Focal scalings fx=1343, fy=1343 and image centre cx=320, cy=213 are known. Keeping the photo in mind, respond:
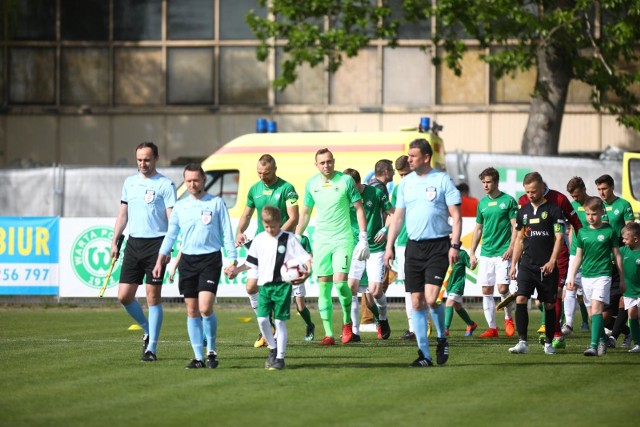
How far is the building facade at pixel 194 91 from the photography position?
39781 millimetres

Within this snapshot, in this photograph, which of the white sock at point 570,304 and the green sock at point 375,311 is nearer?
the green sock at point 375,311

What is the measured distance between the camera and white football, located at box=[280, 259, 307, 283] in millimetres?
12781

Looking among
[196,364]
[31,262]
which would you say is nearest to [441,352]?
[196,364]

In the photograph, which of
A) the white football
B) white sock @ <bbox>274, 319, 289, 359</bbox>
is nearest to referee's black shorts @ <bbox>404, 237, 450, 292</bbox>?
the white football

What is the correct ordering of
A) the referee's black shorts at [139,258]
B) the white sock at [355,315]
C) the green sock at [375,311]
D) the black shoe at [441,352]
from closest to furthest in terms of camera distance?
the black shoe at [441,352], the referee's black shorts at [139,258], the white sock at [355,315], the green sock at [375,311]

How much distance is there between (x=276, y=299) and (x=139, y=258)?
2.01 metres

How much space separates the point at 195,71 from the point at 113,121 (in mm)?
2916

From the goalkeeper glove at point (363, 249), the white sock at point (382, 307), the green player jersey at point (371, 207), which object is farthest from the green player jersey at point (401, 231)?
the goalkeeper glove at point (363, 249)

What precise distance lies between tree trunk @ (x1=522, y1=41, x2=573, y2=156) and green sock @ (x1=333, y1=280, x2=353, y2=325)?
640 inches

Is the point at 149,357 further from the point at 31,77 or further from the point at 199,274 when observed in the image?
the point at 31,77

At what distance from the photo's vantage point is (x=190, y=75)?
40.8m

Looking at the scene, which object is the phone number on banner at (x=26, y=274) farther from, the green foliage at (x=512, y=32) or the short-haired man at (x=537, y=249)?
the short-haired man at (x=537, y=249)

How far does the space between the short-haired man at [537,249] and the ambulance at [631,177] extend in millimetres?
9864

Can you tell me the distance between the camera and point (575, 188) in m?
16.0
